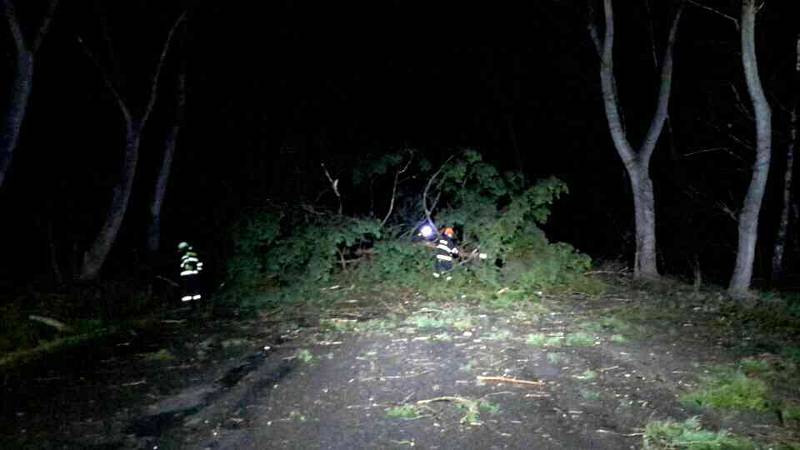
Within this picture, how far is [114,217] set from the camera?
14578 mm

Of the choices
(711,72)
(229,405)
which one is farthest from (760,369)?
(711,72)

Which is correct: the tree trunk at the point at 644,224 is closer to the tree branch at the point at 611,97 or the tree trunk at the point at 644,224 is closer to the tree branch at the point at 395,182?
the tree branch at the point at 611,97

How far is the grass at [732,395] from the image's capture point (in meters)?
6.61

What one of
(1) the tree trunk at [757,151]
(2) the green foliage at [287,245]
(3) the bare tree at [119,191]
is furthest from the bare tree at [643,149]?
(3) the bare tree at [119,191]

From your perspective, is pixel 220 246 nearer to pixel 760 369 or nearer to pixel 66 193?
pixel 66 193

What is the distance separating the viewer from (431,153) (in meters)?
15.0

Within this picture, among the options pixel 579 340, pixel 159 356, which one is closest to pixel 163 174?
pixel 159 356

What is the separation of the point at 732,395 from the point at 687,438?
51.3 inches

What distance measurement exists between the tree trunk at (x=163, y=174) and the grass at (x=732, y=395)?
1351cm

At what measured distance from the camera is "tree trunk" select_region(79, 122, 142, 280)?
14312 millimetres

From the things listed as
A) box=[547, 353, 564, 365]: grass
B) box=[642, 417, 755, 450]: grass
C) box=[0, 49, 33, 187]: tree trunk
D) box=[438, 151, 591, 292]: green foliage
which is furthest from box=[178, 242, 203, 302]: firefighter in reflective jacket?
box=[642, 417, 755, 450]: grass

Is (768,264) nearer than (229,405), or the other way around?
(229,405)

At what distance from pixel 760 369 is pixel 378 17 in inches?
560

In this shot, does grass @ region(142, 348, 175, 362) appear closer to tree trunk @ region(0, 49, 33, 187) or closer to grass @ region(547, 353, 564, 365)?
grass @ region(547, 353, 564, 365)
